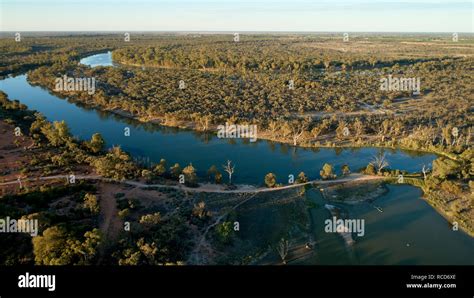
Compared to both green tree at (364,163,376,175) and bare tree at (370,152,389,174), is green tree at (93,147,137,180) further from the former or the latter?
bare tree at (370,152,389,174)

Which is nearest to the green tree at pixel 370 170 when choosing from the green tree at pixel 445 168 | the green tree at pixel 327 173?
the green tree at pixel 327 173

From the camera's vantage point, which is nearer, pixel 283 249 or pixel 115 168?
pixel 283 249

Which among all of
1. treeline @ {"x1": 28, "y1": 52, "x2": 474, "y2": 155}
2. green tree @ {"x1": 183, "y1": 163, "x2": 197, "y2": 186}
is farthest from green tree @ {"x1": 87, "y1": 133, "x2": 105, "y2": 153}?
treeline @ {"x1": 28, "y1": 52, "x2": 474, "y2": 155}

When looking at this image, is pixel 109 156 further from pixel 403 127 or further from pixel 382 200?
pixel 403 127

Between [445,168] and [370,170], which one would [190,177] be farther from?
[445,168]

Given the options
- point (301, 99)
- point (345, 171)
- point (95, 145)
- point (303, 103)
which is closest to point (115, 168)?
point (95, 145)

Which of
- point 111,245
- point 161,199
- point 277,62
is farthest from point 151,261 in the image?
point 277,62
